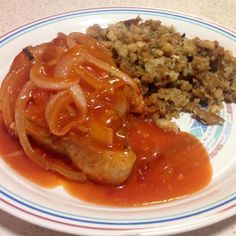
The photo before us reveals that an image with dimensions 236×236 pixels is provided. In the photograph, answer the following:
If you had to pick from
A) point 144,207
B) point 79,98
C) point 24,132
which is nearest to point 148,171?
point 144,207

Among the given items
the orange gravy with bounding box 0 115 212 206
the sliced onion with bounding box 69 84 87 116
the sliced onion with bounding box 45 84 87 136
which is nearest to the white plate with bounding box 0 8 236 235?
the orange gravy with bounding box 0 115 212 206

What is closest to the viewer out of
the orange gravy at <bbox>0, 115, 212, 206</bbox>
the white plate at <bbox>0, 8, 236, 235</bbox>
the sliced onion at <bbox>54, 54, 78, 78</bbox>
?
the white plate at <bbox>0, 8, 236, 235</bbox>

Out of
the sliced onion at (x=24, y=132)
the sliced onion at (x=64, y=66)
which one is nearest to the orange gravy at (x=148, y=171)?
the sliced onion at (x=24, y=132)

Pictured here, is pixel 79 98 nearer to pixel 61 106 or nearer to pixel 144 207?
pixel 61 106

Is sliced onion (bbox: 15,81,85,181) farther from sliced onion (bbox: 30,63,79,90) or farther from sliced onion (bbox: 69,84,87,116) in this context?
sliced onion (bbox: 69,84,87,116)

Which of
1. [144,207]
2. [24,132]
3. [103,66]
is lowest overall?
[144,207]

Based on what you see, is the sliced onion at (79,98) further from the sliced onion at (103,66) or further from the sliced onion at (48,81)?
the sliced onion at (103,66)

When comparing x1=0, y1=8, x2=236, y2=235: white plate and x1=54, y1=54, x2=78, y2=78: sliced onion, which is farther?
x1=54, y1=54, x2=78, y2=78: sliced onion

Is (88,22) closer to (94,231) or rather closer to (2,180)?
(2,180)
